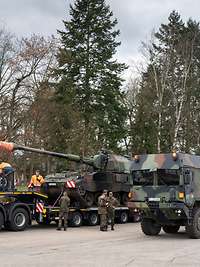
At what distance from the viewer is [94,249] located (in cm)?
1396

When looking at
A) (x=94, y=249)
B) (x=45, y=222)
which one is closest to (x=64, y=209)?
(x=45, y=222)

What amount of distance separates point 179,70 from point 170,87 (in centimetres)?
194

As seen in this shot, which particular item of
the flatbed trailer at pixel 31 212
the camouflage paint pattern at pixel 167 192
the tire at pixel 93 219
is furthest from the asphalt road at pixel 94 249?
the tire at pixel 93 219

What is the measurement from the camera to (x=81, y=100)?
3978cm

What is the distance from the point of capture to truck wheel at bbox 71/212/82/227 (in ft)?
72.1

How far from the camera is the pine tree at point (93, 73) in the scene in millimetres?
39375

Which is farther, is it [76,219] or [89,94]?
[89,94]

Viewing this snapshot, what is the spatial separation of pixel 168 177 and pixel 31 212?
6.08 m

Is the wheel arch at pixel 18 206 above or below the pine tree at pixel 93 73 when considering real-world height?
below

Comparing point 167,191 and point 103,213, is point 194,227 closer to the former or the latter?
point 167,191

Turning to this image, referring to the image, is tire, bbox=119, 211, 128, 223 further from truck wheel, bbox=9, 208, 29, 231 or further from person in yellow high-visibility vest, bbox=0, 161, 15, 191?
person in yellow high-visibility vest, bbox=0, 161, 15, 191

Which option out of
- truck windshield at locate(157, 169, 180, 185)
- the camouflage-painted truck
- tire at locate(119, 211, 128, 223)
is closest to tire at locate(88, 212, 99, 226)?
tire at locate(119, 211, 128, 223)

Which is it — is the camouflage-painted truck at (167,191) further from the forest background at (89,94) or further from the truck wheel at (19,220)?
the forest background at (89,94)

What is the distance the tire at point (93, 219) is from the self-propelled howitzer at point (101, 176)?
1.55ft
